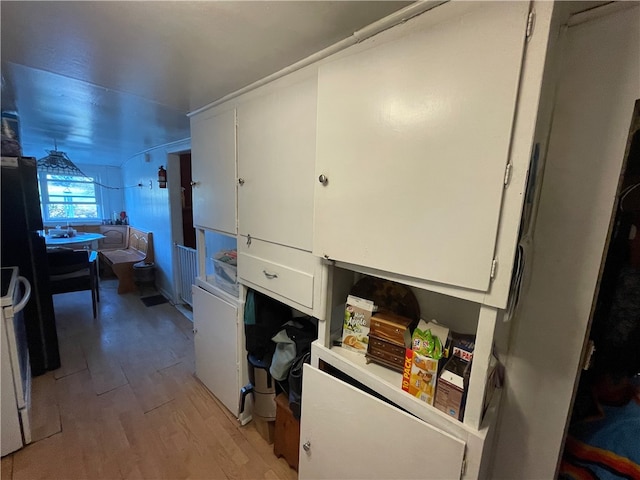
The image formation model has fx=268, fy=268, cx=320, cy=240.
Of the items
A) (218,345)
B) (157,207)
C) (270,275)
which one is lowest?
(218,345)

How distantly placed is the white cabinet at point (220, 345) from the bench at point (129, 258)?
106 inches

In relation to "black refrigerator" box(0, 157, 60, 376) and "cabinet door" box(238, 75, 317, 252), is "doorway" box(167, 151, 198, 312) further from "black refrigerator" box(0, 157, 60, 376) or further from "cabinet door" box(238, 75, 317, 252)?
"cabinet door" box(238, 75, 317, 252)

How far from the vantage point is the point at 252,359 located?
5.49 feet

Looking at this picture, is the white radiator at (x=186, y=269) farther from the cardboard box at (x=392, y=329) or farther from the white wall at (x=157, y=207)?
the cardboard box at (x=392, y=329)

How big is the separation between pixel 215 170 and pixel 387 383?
4.90 ft

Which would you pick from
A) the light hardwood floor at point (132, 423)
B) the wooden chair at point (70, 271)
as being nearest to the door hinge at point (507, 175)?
the light hardwood floor at point (132, 423)

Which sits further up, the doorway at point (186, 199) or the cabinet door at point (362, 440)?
the doorway at point (186, 199)

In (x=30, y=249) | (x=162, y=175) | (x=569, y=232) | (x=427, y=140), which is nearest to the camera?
(x=427, y=140)

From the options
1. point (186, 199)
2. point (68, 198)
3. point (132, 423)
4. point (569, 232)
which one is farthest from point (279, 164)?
point (68, 198)

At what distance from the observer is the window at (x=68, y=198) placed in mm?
5219

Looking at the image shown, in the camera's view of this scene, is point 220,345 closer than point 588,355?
No

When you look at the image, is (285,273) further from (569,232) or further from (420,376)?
(569,232)

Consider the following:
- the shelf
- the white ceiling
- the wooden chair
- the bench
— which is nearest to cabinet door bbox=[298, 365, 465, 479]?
the shelf

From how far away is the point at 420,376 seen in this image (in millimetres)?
872
